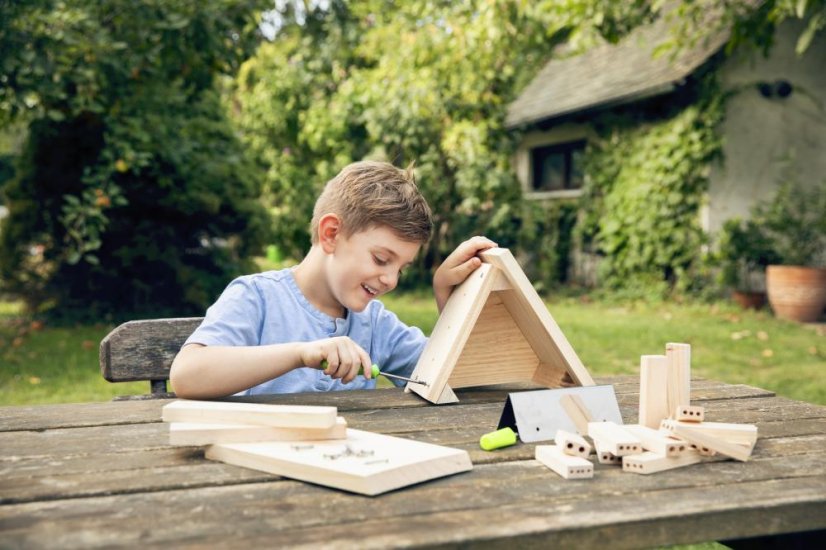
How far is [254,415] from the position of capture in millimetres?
1454

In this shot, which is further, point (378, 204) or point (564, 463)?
point (378, 204)

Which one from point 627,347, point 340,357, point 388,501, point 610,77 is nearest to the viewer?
point 388,501

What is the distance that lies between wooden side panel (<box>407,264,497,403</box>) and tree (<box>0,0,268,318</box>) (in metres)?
4.53

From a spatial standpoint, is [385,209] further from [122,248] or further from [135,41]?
[122,248]

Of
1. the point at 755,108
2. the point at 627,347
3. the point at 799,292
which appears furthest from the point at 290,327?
the point at 755,108

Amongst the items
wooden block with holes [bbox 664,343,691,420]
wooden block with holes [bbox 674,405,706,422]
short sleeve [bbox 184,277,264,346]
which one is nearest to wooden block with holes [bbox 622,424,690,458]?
wooden block with holes [bbox 674,405,706,422]

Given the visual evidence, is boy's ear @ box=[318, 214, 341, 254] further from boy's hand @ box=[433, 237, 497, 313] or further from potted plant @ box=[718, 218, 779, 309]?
potted plant @ box=[718, 218, 779, 309]

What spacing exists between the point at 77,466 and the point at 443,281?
3.76ft

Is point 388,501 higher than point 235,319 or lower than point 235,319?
lower

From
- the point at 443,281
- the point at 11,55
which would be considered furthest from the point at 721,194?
the point at 443,281

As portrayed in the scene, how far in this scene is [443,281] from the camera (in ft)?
7.39

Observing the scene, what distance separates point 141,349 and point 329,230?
657 mm

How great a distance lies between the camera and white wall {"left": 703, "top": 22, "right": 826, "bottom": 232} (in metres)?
10.4

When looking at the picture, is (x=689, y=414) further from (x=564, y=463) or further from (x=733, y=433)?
(x=564, y=463)
